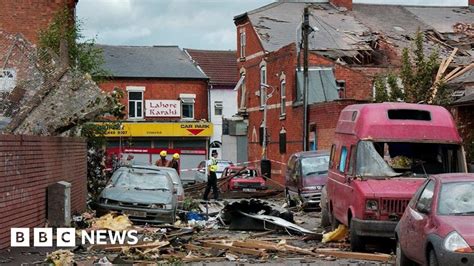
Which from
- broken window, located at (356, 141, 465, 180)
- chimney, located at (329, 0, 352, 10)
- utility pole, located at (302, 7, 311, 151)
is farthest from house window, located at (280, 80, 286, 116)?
broken window, located at (356, 141, 465, 180)

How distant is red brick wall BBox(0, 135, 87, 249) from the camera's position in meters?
12.8

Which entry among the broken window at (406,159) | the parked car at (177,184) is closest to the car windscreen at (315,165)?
the parked car at (177,184)

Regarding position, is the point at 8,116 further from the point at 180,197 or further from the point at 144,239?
the point at 180,197

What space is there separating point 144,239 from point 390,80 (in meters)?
14.8

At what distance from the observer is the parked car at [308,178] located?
24286 mm

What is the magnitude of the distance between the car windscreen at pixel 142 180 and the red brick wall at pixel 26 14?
10.00m

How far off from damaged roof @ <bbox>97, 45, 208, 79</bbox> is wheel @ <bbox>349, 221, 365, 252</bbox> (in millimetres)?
42696

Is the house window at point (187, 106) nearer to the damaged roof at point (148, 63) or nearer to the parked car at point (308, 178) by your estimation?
the damaged roof at point (148, 63)

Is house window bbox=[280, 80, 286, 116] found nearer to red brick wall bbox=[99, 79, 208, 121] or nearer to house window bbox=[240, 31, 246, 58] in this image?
house window bbox=[240, 31, 246, 58]

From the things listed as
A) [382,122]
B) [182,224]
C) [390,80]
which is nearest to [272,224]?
[182,224]

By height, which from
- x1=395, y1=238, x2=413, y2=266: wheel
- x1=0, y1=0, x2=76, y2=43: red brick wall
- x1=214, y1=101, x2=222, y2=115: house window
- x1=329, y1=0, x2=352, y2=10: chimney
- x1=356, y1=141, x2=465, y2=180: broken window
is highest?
x1=329, y1=0, x2=352, y2=10: chimney

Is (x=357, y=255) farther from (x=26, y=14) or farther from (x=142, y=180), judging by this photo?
(x=26, y=14)

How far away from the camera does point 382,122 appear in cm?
1463

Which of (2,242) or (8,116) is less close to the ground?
(8,116)
